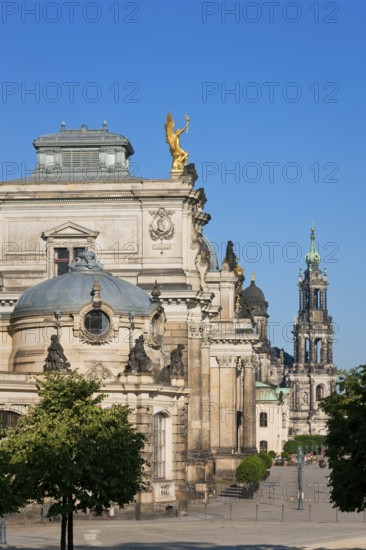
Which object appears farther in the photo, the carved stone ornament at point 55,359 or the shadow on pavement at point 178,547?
the carved stone ornament at point 55,359

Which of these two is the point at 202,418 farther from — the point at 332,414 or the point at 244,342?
the point at 332,414

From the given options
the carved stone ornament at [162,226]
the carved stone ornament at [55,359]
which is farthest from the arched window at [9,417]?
the carved stone ornament at [162,226]

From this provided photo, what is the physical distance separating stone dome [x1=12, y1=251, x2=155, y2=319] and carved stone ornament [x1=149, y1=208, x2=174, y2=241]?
1041 centimetres

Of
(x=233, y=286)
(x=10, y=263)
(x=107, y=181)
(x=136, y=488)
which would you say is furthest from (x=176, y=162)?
(x=136, y=488)

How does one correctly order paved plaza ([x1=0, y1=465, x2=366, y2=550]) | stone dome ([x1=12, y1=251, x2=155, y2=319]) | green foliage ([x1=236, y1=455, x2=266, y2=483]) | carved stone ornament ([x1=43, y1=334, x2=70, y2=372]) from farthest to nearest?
green foliage ([x1=236, y1=455, x2=266, y2=483])
stone dome ([x1=12, y1=251, x2=155, y2=319])
carved stone ornament ([x1=43, y1=334, x2=70, y2=372])
paved plaza ([x1=0, y1=465, x2=366, y2=550])

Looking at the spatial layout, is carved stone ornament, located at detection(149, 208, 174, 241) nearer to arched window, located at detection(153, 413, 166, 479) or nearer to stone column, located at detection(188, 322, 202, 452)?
stone column, located at detection(188, 322, 202, 452)

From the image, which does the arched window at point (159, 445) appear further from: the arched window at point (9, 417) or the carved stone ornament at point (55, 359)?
the arched window at point (9, 417)

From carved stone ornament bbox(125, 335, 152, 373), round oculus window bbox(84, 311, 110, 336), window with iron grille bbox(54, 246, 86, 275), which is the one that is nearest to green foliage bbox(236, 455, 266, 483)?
window with iron grille bbox(54, 246, 86, 275)

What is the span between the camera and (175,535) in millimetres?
70312

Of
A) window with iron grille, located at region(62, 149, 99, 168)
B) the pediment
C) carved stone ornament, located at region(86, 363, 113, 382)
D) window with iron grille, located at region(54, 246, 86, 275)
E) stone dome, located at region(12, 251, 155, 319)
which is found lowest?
carved stone ornament, located at region(86, 363, 113, 382)

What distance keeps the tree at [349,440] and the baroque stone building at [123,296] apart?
22.8 metres

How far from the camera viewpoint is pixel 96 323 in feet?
263

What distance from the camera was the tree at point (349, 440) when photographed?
171ft

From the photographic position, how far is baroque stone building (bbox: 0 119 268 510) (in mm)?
78812
